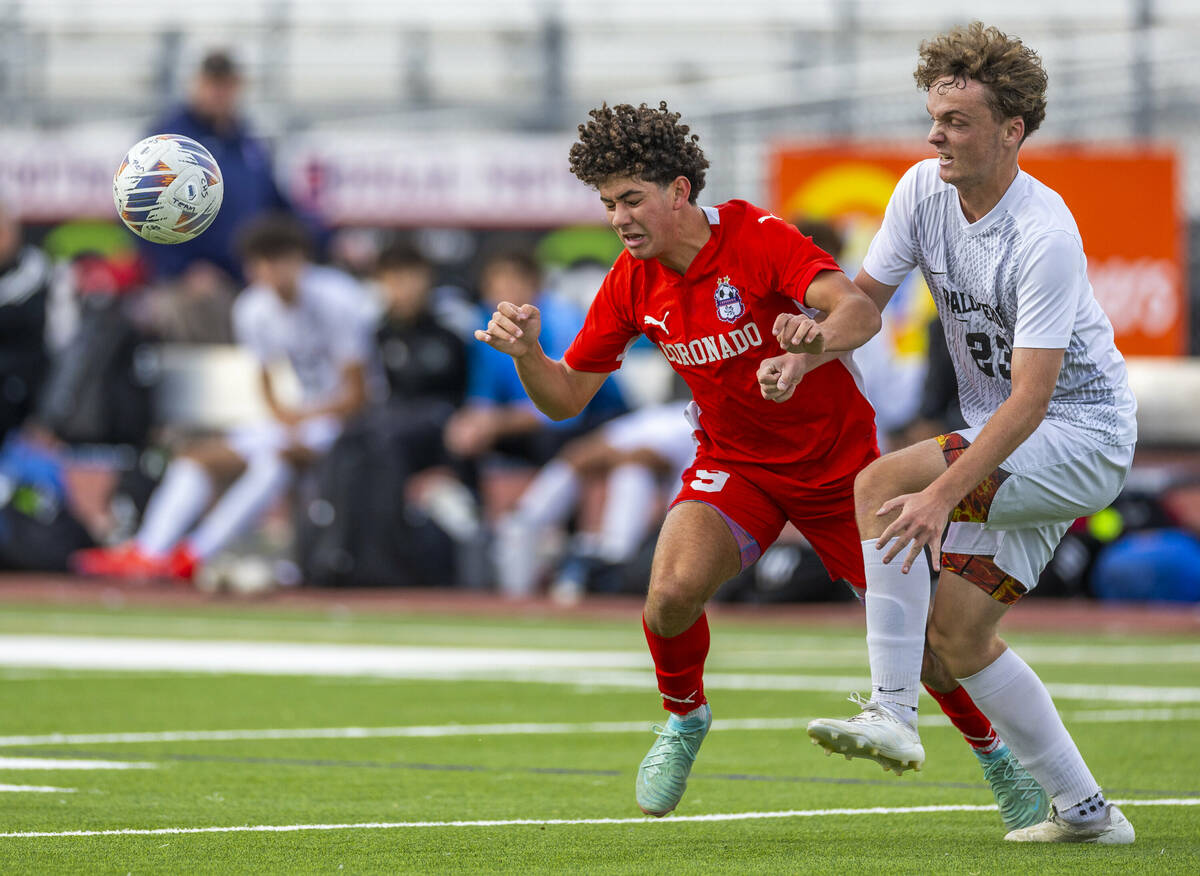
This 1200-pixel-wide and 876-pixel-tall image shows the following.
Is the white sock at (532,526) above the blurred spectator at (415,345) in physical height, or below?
below

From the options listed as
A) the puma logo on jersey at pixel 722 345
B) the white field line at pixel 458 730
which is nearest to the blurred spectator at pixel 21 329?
the white field line at pixel 458 730

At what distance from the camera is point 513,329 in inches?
236

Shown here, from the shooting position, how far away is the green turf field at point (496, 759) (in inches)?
214

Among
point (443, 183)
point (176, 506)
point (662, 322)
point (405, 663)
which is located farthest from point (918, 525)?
point (443, 183)

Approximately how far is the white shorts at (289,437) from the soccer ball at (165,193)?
26.8 ft

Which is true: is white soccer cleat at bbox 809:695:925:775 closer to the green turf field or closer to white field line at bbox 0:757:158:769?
the green turf field

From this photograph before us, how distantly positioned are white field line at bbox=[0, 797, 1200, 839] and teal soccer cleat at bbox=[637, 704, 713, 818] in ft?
0.59

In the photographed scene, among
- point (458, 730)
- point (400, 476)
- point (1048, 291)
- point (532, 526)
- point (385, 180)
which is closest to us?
point (1048, 291)

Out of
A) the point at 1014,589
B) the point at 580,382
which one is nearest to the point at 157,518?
the point at 580,382

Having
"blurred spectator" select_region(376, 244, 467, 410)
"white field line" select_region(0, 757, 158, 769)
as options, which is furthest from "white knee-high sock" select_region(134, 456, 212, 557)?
"white field line" select_region(0, 757, 158, 769)

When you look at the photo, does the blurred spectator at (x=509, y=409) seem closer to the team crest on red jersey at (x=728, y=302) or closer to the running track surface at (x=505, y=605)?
the running track surface at (x=505, y=605)

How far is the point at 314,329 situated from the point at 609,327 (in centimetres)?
910

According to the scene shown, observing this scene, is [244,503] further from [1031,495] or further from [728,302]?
[1031,495]

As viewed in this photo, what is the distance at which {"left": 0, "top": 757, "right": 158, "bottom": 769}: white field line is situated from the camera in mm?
7074
